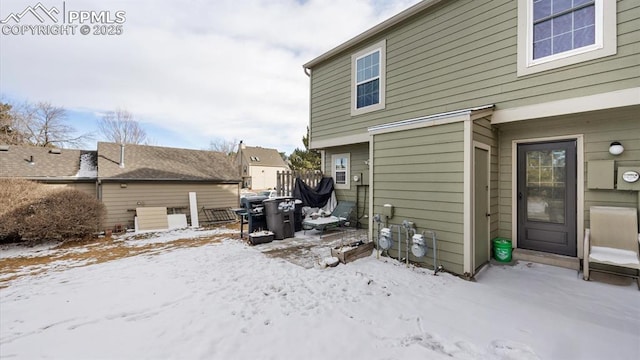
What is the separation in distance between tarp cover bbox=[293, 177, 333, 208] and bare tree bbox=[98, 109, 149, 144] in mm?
22041

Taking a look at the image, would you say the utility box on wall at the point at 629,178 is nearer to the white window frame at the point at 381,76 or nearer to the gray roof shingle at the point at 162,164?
the white window frame at the point at 381,76

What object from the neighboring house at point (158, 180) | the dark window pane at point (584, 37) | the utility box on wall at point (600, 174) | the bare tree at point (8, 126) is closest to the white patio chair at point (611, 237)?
the utility box on wall at point (600, 174)

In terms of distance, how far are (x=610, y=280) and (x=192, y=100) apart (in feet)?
54.4

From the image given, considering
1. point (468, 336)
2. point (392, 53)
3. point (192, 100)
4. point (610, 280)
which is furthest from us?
point (192, 100)

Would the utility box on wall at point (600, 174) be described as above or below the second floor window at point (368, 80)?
below

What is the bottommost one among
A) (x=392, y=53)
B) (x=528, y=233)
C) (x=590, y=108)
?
(x=528, y=233)

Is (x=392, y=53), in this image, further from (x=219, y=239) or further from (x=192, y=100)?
(x=192, y=100)

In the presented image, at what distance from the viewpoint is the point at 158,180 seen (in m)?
10.1

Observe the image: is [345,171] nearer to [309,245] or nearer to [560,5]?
[309,245]

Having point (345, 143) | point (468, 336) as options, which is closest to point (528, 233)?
point (468, 336)

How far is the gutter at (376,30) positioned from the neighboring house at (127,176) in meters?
6.95

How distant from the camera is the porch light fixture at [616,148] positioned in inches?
151

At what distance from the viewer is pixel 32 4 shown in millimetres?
6449

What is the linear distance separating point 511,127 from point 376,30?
412cm
